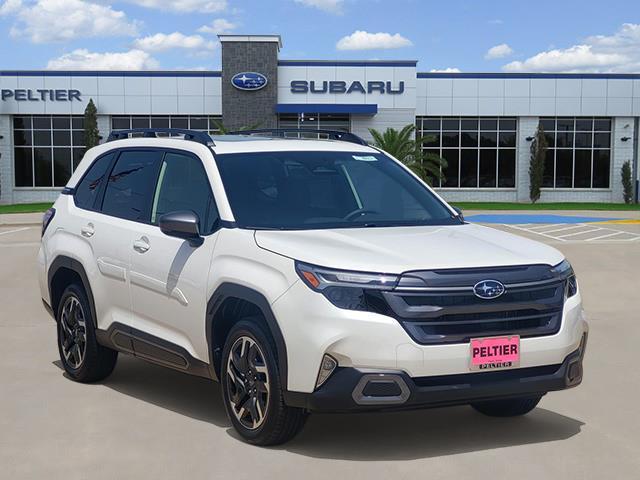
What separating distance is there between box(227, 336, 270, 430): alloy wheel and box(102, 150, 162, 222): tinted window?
159cm

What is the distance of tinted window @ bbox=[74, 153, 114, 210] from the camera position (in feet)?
26.0

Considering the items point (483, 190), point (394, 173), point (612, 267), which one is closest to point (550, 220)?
point (612, 267)

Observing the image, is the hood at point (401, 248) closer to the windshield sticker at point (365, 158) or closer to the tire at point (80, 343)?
the windshield sticker at point (365, 158)

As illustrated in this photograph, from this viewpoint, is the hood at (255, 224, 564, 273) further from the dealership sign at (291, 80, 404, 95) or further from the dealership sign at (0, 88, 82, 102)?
the dealership sign at (0, 88, 82, 102)

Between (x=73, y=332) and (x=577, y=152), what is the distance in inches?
1880

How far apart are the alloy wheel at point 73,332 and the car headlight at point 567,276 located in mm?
3573

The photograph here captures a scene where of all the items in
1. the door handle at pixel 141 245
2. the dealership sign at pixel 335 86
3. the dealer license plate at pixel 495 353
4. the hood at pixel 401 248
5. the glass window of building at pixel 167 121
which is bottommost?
the dealer license plate at pixel 495 353

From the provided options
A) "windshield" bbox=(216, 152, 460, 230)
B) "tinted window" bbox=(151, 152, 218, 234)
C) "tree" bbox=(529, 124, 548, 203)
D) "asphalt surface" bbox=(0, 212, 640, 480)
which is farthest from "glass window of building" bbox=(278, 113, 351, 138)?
"tinted window" bbox=(151, 152, 218, 234)

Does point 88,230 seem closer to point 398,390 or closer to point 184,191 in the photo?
point 184,191

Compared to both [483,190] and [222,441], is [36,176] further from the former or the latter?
[222,441]

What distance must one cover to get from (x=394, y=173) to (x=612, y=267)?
1042 cm

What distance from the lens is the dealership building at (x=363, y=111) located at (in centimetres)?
4916

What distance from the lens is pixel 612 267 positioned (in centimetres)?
1677

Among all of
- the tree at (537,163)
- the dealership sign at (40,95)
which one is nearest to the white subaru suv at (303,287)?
the tree at (537,163)
